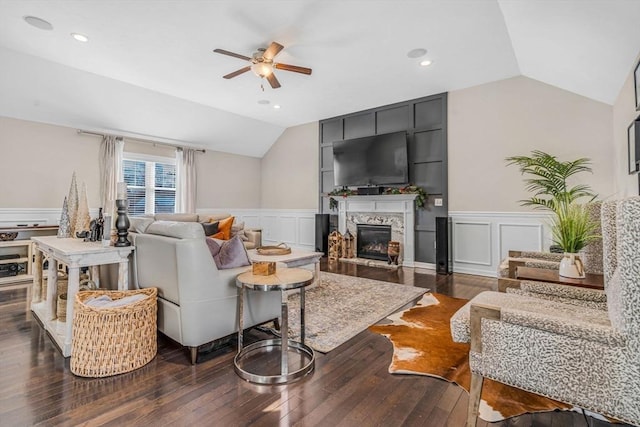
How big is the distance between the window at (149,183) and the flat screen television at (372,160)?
12.0 ft

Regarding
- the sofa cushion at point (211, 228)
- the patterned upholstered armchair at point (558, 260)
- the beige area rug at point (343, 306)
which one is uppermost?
the sofa cushion at point (211, 228)

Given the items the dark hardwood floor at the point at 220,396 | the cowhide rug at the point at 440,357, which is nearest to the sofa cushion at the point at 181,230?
the dark hardwood floor at the point at 220,396

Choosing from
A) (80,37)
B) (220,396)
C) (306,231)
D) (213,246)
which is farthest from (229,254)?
(306,231)

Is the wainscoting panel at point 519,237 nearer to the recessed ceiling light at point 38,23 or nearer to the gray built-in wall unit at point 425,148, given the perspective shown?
the gray built-in wall unit at point 425,148

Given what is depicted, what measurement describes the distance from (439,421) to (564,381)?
64 cm

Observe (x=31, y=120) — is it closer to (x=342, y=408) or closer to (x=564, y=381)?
(x=342, y=408)

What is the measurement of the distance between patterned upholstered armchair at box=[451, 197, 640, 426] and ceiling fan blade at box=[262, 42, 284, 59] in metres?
3.24

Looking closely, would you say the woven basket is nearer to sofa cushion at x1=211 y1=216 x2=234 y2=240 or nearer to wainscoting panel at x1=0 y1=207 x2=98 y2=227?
sofa cushion at x1=211 y1=216 x2=234 y2=240

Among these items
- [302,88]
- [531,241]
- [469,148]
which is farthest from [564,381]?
[302,88]

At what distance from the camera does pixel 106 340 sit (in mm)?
1971

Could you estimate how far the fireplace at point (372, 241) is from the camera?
598 cm

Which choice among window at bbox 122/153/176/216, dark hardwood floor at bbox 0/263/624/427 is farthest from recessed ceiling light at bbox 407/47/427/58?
window at bbox 122/153/176/216

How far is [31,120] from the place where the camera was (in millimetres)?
4891

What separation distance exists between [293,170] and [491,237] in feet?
15.0
